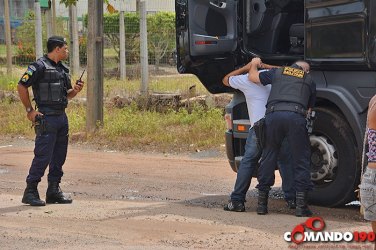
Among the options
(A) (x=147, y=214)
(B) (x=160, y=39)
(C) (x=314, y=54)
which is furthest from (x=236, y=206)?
(B) (x=160, y=39)

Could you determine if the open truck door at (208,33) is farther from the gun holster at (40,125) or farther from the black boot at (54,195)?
the black boot at (54,195)

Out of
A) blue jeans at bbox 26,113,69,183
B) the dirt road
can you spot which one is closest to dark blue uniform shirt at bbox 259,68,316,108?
the dirt road

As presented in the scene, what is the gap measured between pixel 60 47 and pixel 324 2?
278cm

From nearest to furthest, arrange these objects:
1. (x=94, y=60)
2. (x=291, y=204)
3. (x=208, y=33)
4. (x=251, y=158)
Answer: (x=291, y=204)
(x=251, y=158)
(x=208, y=33)
(x=94, y=60)

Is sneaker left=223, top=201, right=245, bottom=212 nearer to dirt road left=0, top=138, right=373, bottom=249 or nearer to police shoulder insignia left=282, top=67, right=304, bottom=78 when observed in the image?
dirt road left=0, top=138, right=373, bottom=249

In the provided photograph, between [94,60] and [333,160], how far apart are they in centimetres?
650

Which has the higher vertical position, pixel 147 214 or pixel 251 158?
pixel 251 158

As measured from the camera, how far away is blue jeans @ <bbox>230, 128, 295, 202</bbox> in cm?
831

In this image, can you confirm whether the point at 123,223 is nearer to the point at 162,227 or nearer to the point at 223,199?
the point at 162,227

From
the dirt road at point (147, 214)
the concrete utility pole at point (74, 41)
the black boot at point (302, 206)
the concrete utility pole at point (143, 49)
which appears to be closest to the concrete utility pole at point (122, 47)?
the concrete utility pole at point (74, 41)

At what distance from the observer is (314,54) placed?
8531mm

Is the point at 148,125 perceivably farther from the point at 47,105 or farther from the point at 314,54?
the point at 314,54

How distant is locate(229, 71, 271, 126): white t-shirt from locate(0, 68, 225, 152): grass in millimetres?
4601

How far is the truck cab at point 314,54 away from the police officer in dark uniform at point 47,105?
5.42 feet
